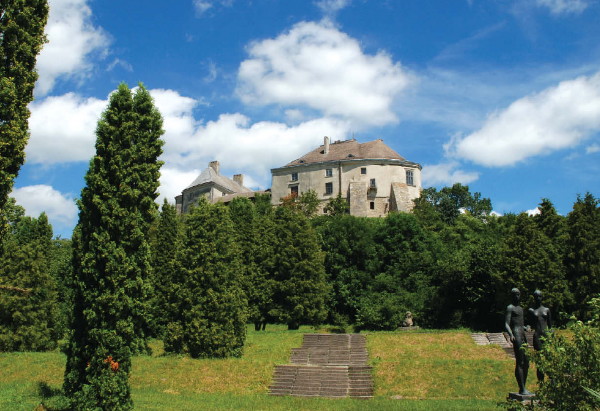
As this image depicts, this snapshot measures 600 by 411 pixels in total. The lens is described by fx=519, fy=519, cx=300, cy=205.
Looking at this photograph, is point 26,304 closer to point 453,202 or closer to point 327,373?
point 327,373

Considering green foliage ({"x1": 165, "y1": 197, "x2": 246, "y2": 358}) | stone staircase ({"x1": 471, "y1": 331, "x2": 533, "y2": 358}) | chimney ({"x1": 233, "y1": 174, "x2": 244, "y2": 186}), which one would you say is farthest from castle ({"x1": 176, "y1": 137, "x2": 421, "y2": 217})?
green foliage ({"x1": 165, "y1": 197, "x2": 246, "y2": 358})

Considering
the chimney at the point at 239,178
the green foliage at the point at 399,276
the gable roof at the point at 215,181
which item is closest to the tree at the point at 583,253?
the green foliage at the point at 399,276

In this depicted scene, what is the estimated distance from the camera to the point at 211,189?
78.7 meters

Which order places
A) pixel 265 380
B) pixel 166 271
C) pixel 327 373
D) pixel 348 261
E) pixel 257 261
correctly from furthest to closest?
pixel 348 261 < pixel 257 261 < pixel 166 271 < pixel 327 373 < pixel 265 380

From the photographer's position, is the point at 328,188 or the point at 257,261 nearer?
the point at 257,261

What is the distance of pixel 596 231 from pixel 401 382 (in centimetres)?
2054

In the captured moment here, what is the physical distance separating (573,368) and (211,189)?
235ft

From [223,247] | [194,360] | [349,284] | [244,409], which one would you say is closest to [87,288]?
[244,409]

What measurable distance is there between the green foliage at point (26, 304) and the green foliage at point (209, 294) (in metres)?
7.94

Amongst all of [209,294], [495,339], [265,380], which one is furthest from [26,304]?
[495,339]

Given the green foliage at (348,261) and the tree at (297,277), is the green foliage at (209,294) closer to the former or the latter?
the tree at (297,277)

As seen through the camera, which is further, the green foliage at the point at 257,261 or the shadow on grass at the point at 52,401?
the green foliage at the point at 257,261

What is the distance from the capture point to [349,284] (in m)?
43.1

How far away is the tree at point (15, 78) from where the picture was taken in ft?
43.0
